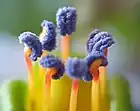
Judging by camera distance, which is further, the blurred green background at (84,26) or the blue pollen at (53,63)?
the blurred green background at (84,26)

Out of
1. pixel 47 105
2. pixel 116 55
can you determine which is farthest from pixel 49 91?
pixel 116 55

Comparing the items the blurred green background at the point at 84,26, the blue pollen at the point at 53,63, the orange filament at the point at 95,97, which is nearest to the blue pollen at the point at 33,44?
the blue pollen at the point at 53,63

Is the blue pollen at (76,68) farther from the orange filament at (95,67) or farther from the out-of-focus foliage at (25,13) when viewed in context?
the out-of-focus foliage at (25,13)

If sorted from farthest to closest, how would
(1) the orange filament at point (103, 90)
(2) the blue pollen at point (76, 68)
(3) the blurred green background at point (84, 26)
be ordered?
1. (3) the blurred green background at point (84, 26)
2. (1) the orange filament at point (103, 90)
3. (2) the blue pollen at point (76, 68)

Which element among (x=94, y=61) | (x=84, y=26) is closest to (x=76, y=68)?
(x=94, y=61)

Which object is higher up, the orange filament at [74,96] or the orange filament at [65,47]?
the orange filament at [65,47]

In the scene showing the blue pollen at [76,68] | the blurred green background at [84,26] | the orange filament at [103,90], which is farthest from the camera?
the blurred green background at [84,26]
